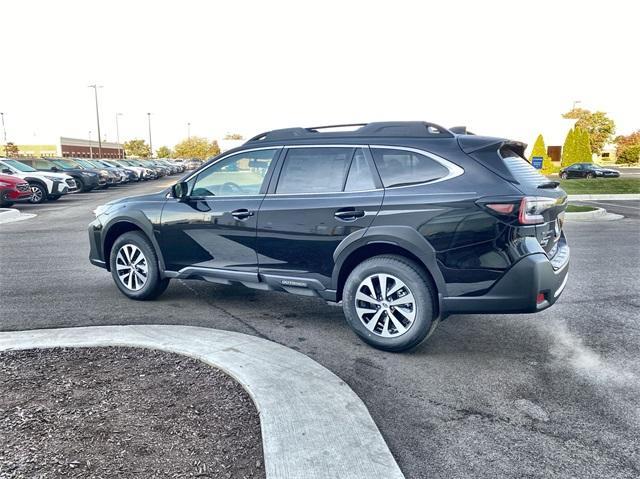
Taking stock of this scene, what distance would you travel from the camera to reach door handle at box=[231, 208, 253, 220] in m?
4.94

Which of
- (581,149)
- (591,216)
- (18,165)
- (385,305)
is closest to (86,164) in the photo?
(18,165)

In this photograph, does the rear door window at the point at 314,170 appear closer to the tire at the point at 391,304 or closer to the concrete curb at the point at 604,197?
the tire at the point at 391,304

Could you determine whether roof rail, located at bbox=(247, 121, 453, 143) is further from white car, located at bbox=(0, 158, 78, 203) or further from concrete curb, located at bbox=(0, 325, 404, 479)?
white car, located at bbox=(0, 158, 78, 203)

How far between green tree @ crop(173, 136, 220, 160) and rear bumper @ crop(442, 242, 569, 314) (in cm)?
11788

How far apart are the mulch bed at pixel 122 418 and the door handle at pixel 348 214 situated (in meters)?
1.65

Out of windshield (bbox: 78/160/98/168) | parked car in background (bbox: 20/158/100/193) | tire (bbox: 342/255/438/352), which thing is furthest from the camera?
windshield (bbox: 78/160/98/168)

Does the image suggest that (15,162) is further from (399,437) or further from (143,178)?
(399,437)

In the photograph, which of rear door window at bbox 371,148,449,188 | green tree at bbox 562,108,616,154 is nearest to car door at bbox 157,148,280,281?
rear door window at bbox 371,148,449,188

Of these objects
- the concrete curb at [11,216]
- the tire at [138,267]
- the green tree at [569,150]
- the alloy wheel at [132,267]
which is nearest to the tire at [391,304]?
the tire at [138,267]

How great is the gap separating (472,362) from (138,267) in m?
3.77

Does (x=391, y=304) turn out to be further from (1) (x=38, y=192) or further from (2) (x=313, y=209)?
(1) (x=38, y=192)

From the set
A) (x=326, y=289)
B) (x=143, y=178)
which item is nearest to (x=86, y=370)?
(x=326, y=289)

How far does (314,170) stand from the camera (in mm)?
4734

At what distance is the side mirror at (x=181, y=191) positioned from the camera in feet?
18.0
